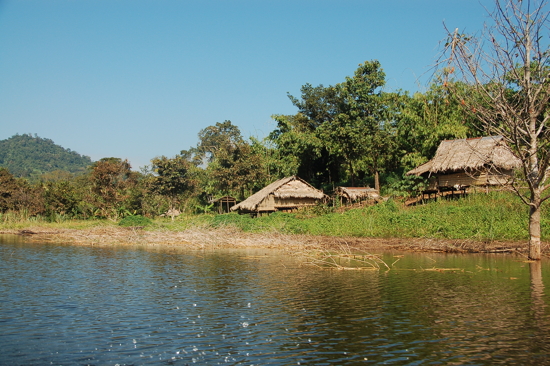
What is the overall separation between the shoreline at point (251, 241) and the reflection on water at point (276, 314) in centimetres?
251

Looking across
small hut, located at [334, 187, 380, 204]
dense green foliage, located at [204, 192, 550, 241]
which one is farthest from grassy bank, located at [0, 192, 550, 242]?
small hut, located at [334, 187, 380, 204]

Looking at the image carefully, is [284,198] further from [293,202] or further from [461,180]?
[461,180]

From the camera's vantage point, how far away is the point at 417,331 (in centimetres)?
794

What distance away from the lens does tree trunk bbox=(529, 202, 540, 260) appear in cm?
1392

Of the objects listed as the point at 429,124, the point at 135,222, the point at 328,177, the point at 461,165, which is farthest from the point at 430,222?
the point at 328,177

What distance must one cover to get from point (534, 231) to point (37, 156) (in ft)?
Answer: 492

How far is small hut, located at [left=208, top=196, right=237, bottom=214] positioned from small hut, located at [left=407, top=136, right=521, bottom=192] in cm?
1678

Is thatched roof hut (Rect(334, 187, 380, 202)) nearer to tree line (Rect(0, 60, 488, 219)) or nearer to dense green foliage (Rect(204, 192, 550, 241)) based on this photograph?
tree line (Rect(0, 60, 488, 219))

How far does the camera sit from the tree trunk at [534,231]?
45.7ft

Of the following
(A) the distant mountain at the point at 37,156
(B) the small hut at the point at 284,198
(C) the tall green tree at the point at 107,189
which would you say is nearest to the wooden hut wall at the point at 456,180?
(B) the small hut at the point at 284,198

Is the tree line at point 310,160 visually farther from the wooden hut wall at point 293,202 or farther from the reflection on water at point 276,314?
the reflection on water at point 276,314

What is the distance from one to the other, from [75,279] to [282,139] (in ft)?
87.9

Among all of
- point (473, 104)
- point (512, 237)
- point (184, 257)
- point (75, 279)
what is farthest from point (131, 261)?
point (512, 237)

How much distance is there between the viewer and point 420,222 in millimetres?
21000
